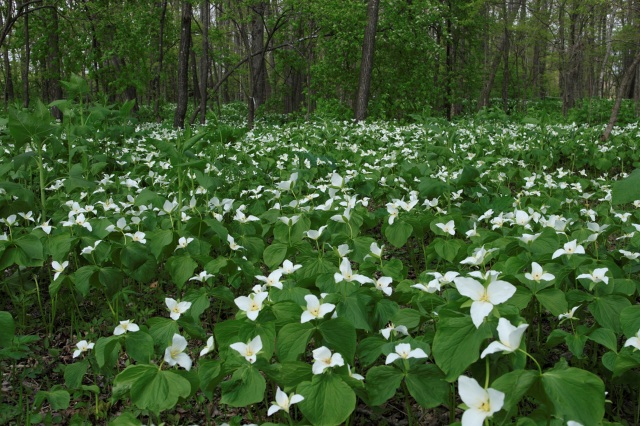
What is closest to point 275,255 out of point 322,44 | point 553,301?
point 553,301

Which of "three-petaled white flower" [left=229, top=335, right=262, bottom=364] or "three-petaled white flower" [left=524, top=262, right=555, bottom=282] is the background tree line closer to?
"three-petaled white flower" [left=524, top=262, right=555, bottom=282]

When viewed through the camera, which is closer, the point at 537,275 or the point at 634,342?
the point at 634,342

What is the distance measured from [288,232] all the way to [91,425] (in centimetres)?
130

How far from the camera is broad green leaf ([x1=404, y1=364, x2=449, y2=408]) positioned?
4.51 ft

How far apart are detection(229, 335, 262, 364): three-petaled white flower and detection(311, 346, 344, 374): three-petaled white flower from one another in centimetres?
20

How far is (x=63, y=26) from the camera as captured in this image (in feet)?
31.4

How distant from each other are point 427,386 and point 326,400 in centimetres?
32

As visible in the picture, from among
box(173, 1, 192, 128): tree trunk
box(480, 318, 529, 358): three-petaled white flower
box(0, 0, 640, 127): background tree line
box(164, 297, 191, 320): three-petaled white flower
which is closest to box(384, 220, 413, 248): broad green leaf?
box(164, 297, 191, 320): three-petaled white flower

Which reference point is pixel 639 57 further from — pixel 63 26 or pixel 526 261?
pixel 63 26

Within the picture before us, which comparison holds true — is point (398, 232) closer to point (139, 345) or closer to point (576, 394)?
point (139, 345)

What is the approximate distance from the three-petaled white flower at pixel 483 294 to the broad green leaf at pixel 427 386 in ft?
0.88

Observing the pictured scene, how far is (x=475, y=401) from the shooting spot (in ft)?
→ 3.47

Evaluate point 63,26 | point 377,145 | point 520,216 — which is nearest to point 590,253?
point 520,216

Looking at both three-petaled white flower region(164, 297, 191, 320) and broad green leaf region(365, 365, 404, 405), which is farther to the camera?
three-petaled white flower region(164, 297, 191, 320)
